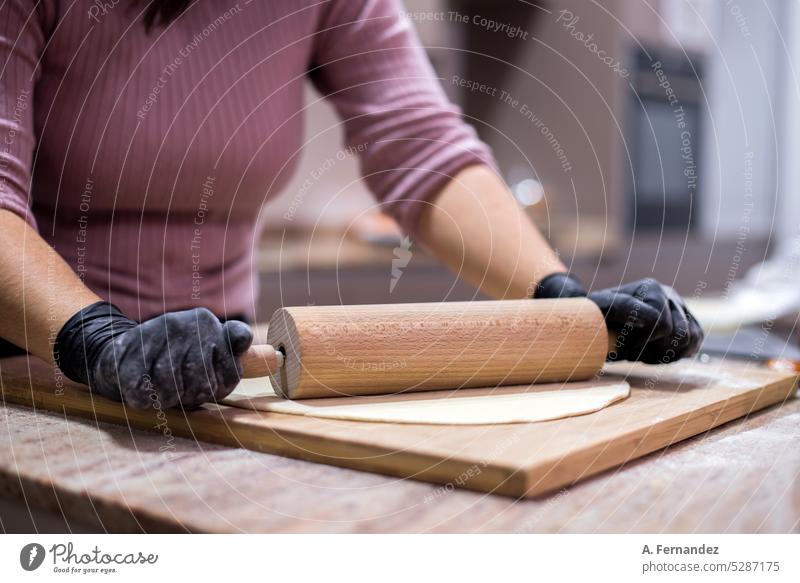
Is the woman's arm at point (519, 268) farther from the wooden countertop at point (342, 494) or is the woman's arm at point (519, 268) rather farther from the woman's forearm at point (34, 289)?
the woman's forearm at point (34, 289)

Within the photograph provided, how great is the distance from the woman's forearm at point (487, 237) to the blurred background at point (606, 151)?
1.34 ft

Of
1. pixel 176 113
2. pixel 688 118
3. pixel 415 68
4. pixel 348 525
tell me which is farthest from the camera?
pixel 688 118

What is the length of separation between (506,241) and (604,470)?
1.31 feet

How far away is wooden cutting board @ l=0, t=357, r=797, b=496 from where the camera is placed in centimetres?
44

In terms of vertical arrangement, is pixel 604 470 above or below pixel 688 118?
below

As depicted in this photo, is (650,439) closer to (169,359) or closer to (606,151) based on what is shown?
(169,359)

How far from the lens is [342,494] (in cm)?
42

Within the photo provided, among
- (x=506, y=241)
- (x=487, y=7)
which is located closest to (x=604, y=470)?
(x=506, y=241)

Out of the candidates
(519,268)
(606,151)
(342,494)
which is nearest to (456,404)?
(342,494)

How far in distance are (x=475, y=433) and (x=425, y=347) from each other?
0.44 ft

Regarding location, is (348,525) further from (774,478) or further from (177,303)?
(177,303)

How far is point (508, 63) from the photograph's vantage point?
231 cm

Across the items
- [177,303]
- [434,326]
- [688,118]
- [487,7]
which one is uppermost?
[487,7]
